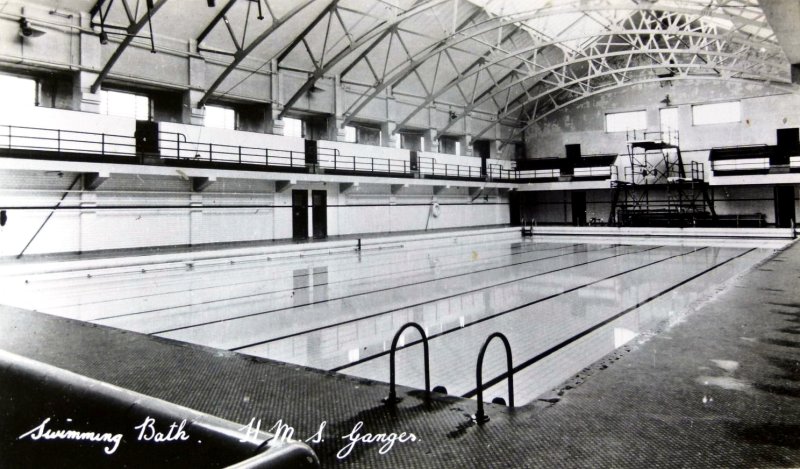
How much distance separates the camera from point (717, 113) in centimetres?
2822

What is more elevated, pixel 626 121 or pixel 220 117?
pixel 626 121

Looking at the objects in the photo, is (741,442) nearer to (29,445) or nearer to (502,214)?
(29,445)

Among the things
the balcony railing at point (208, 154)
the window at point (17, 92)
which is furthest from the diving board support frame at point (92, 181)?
the window at point (17, 92)

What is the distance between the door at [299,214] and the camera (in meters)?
21.4

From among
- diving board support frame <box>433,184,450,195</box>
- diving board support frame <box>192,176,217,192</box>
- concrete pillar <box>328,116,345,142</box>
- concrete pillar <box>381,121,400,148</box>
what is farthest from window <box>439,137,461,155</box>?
diving board support frame <box>192,176,217,192</box>

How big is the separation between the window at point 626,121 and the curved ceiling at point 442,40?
6.77 ft

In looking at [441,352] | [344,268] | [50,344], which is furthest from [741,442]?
[344,268]

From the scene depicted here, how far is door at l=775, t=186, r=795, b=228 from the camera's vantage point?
25141mm

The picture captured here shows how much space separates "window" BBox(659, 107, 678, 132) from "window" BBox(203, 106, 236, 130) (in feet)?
78.6

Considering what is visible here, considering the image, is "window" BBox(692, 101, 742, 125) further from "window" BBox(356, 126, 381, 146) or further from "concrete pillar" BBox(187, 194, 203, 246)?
"concrete pillar" BBox(187, 194, 203, 246)

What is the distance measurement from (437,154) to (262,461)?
1082 inches

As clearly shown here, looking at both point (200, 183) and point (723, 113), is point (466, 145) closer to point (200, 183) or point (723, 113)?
point (723, 113)

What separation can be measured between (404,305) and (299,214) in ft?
43.5
